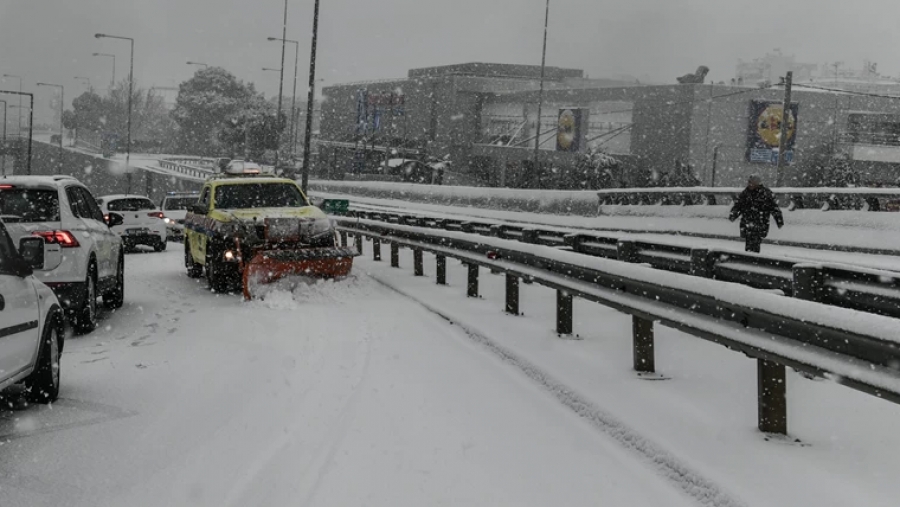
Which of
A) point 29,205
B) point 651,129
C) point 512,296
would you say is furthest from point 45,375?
point 651,129

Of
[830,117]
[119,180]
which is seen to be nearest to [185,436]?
[830,117]

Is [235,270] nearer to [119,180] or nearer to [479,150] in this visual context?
[479,150]

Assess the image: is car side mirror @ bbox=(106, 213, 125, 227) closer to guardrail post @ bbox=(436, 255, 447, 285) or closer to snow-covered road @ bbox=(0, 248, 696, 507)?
snow-covered road @ bbox=(0, 248, 696, 507)

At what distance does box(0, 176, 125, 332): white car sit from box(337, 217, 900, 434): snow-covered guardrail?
16.5 ft

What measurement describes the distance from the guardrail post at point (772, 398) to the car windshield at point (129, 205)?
2362 cm

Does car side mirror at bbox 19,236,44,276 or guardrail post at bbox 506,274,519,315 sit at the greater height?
car side mirror at bbox 19,236,44,276

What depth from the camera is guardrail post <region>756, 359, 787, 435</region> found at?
20.5 ft

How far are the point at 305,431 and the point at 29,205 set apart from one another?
21.4ft

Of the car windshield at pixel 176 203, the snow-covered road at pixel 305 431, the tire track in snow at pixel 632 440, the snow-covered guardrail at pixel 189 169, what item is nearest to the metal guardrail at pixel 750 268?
the tire track in snow at pixel 632 440

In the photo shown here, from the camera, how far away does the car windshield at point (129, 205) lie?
27.7 meters

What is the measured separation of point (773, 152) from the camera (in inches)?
2392

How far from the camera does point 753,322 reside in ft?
20.7

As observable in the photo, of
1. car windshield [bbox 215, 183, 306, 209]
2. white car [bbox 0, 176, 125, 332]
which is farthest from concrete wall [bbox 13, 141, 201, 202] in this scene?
white car [bbox 0, 176, 125, 332]

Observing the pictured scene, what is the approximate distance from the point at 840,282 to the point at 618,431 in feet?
7.09
